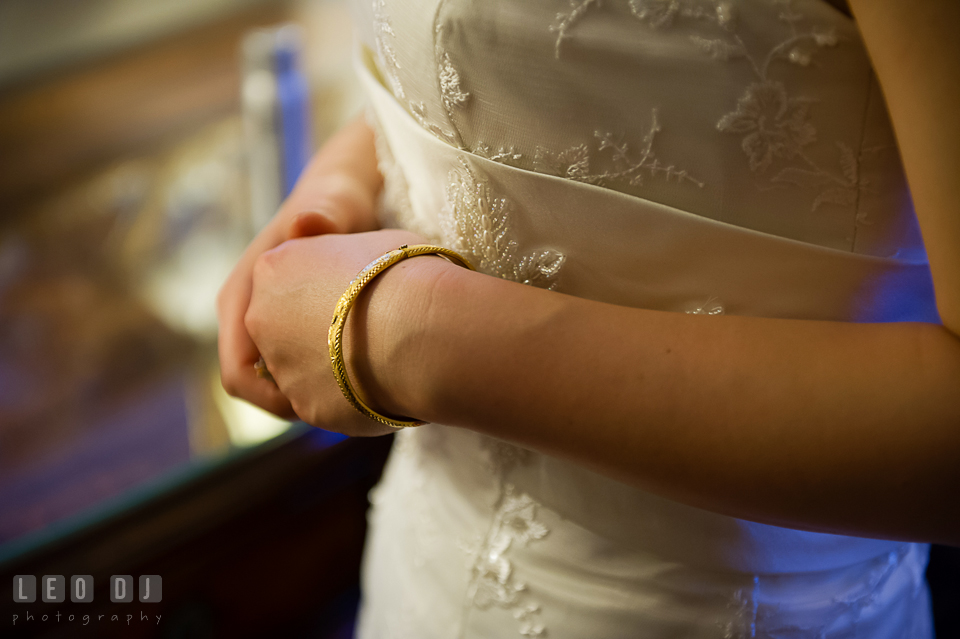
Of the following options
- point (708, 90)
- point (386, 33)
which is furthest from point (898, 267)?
point (386, 33)

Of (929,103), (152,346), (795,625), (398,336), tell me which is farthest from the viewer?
(152,346)

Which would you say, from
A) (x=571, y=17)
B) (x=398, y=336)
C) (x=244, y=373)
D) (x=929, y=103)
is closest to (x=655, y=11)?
(x=571, y=17)

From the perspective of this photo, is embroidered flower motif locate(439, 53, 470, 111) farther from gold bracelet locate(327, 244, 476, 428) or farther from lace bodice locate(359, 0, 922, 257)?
gold bracelet locate(327, 244, 476, 428)

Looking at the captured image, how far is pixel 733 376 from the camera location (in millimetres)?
402

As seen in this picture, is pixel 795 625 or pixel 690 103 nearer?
pixel 690 103

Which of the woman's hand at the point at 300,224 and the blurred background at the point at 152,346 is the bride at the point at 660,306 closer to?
the woman's hand at the point at 300,224

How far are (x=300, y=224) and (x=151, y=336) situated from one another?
771 millimetres

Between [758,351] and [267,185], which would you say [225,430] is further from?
[758,351]

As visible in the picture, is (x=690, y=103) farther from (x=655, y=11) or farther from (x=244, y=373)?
(x=244, y=373)

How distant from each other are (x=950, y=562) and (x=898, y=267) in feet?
3.76

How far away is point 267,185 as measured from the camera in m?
1.30

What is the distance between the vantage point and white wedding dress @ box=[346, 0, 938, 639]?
0.44 meters

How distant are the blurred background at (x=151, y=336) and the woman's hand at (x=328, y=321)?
0.67 metres

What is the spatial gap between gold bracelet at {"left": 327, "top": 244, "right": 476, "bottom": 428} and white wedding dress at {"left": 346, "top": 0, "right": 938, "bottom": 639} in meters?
0.08
